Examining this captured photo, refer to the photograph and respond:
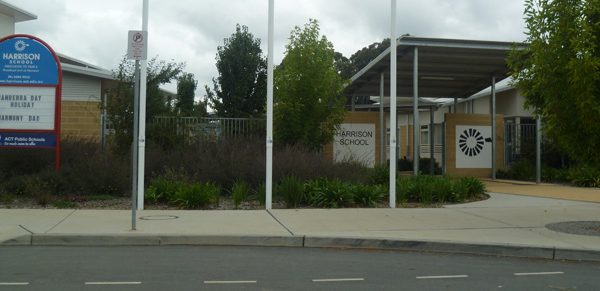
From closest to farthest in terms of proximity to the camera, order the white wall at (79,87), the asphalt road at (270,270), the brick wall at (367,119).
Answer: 1. the asphalt road at (270,270)
2. the brick wall at (367,119)
3. the white wall at (79,87)

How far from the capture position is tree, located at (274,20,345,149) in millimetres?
19375

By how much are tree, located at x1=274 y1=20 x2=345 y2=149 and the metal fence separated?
1122 mm

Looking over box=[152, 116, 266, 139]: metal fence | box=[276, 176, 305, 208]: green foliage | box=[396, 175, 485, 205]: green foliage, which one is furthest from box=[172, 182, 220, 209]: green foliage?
box=[152, 116, 266, 139]: metal fence

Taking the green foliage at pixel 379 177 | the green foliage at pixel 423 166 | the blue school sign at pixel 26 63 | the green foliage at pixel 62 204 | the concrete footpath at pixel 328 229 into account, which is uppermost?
the blue school sign at pixel 26 63

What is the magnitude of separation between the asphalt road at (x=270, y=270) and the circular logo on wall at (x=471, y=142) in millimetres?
18164

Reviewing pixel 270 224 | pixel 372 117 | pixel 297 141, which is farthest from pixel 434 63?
pixel 270 224

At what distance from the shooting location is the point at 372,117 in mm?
25172

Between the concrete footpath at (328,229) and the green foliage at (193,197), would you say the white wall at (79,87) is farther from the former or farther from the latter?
the concrete footpath at (328,229)

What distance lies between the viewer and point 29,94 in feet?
49.2

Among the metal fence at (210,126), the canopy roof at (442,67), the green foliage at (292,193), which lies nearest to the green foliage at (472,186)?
the canopy roof at (442,67)

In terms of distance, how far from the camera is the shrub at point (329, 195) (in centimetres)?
1395

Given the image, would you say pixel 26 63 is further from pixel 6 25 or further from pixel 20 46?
pixel 6 25

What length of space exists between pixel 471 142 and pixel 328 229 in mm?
17723

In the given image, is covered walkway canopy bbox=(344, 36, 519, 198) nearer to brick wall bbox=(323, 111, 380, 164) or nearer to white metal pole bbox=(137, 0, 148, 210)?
brick wall bbox=(323, 111, 380, 164)
